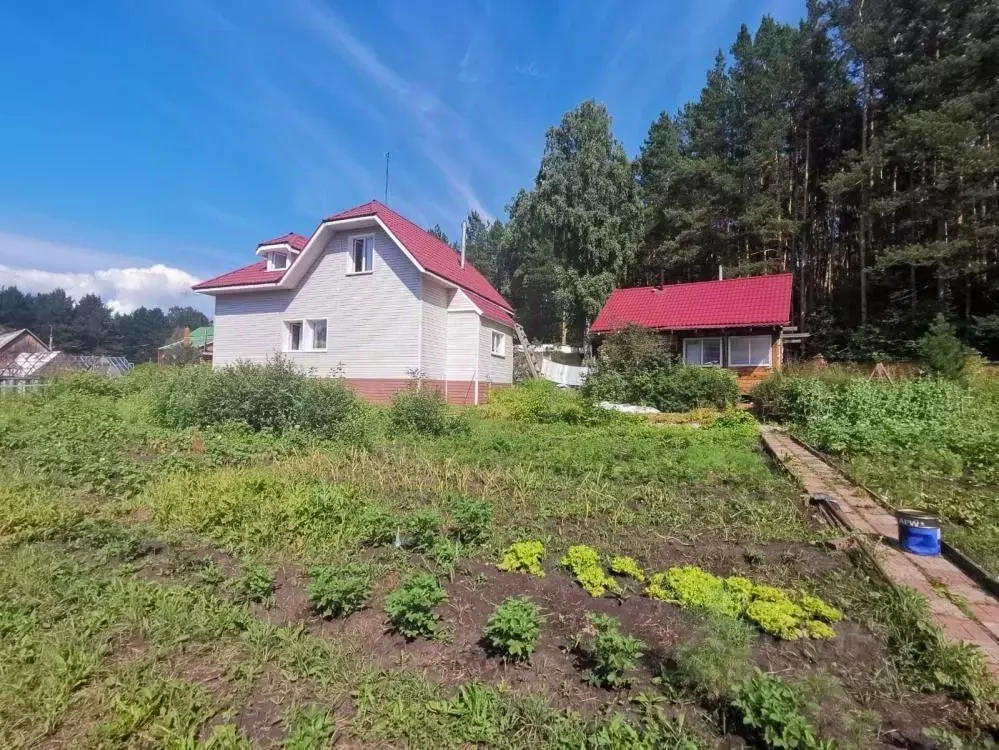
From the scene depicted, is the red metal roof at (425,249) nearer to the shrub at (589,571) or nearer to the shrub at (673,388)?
the shrub at (673,388)

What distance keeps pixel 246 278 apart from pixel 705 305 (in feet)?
61.0

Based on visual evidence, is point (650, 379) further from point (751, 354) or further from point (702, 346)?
point (751, 354)

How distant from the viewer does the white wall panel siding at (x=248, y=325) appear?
720 inches

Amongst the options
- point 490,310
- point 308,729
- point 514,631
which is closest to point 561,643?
point 514,631

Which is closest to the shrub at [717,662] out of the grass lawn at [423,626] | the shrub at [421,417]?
the grass lawn at [423,626]

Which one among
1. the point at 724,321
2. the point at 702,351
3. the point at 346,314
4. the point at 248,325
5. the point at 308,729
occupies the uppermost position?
the point at 724,321

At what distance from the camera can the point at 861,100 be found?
23.5m

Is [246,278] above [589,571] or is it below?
above

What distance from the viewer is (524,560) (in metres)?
3.49

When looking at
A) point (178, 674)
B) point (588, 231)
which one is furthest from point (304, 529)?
point (588, 231)

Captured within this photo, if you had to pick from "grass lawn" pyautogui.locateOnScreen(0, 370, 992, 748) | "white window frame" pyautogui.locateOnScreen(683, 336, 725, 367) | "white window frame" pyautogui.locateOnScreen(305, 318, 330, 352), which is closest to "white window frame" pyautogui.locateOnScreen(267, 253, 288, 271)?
"white window frame" pyautogui.locateOnScreen(305, 318, 330, 352)

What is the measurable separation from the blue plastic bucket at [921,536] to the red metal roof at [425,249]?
45.5 ft

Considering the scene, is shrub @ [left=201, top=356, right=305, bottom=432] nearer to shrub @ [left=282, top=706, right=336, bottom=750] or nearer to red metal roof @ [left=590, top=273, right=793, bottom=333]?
shrub @ [left=282, top=706, right=336, bottom=750]

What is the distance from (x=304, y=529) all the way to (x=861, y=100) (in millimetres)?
31097
